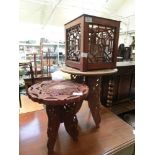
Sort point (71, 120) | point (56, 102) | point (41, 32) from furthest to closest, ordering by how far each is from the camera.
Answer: point (41, 32) < point (71, 120) < point (56, 102)

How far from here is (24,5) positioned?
214 inches

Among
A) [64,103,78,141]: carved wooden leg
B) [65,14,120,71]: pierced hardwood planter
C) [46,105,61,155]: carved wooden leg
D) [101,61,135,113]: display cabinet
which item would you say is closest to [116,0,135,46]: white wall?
[101,61,135,113]: display cabinet

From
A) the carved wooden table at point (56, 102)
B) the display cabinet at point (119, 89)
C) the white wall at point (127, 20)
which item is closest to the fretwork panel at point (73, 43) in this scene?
the carved wooden table at point (56, 102)

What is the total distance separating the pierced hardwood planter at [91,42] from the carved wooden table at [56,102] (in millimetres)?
351

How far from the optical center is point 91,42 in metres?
1.59

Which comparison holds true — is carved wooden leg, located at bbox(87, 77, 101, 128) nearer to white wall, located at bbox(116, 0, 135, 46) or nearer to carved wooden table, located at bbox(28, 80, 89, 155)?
carved wooden table, located at bbox(28, 80, 89, 155)

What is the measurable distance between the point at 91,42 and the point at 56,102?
0.76m

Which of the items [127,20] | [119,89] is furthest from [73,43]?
Answer: [127,20]

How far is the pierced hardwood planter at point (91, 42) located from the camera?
1.52m

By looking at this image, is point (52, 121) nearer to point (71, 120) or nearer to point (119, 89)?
point (71, 120)

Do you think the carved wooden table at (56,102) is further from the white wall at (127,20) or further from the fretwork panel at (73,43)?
the white wall at (127,20)

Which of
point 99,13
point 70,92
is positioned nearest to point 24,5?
point 99,13

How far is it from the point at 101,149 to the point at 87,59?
2.86 feet
